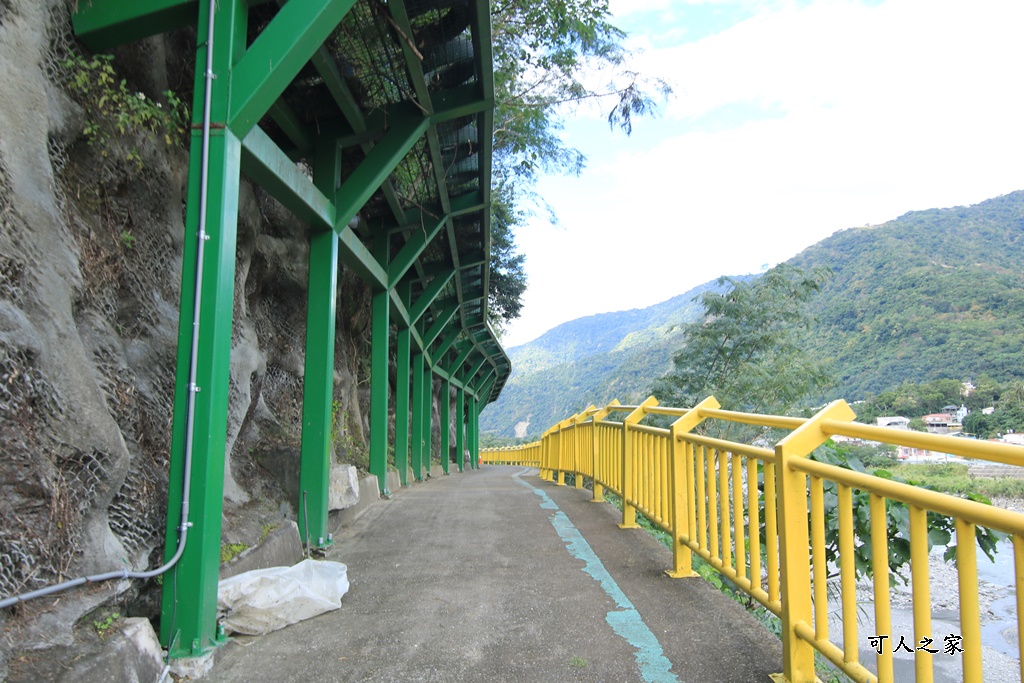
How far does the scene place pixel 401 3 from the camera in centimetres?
464

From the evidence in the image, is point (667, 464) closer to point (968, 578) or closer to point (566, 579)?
point (566, 579)

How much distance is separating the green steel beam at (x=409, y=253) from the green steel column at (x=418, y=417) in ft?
15.1

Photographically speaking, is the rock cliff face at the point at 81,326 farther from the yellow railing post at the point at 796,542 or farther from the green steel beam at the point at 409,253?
the green steel beam at the point at 409,253

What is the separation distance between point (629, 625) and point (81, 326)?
3.19m

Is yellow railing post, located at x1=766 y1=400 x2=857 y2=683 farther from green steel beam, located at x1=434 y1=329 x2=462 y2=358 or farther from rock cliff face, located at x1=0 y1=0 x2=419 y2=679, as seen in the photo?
green steel beam, located at x1=434 y1=329 x2=462 y2=358

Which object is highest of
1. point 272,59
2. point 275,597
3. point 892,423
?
point 272,59

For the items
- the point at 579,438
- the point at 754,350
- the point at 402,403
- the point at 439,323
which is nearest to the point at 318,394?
the point at 579,438

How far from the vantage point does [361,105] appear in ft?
19.1

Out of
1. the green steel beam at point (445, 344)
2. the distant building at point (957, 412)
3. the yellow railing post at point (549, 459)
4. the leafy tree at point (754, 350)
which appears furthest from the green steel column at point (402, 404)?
the leafy tree at point (754, 350)

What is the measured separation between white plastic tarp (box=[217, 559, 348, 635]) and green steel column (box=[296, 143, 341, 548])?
1.20 metres

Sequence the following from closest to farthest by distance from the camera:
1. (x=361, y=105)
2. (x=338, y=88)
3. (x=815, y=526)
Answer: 1. (x=815, y=526)
2. (x=338, y=88)
3. (x=361, y=105)

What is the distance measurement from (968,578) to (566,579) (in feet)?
9.53

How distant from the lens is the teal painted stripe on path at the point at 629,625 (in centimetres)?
280

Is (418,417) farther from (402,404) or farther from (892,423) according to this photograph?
(892,423)
